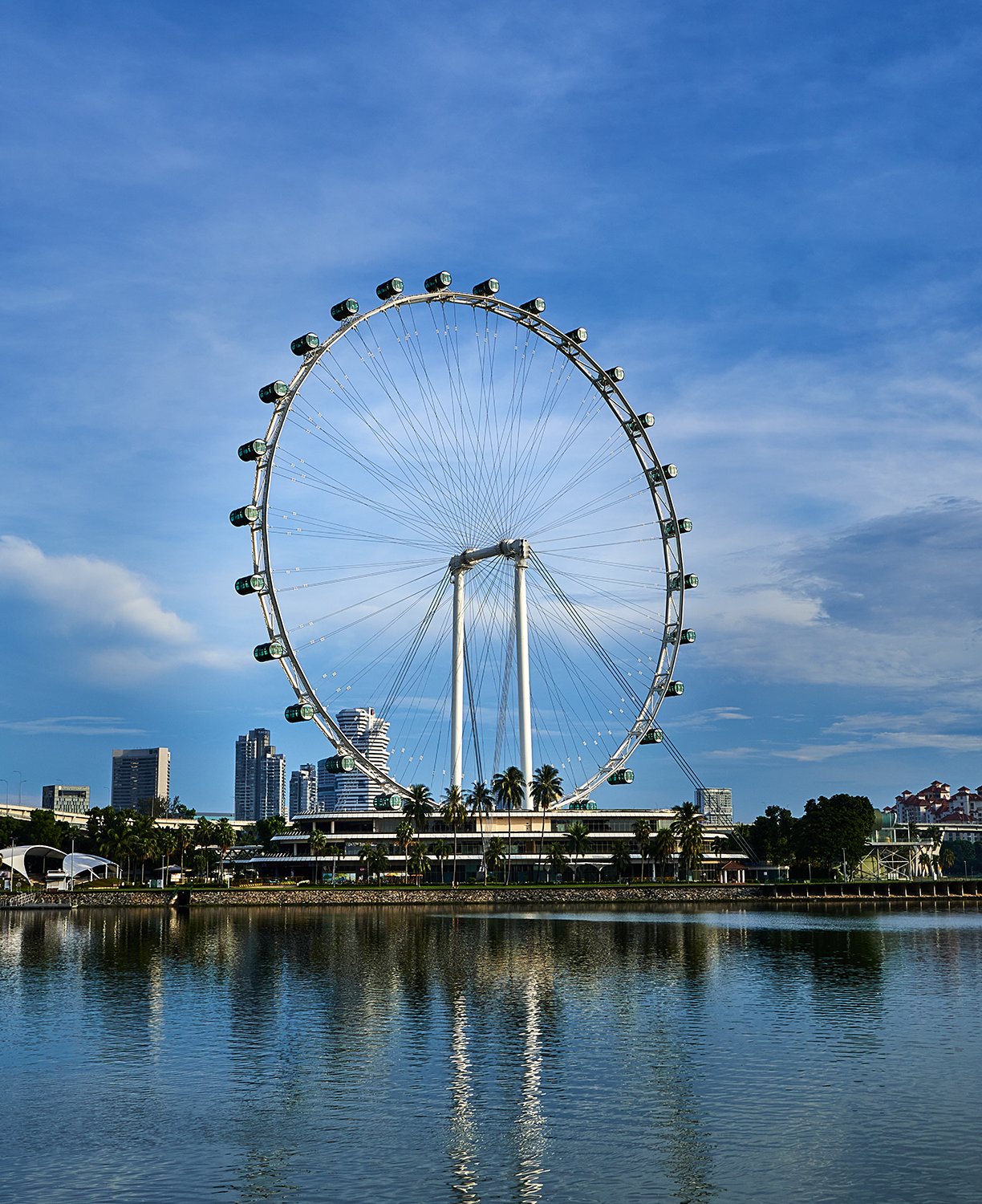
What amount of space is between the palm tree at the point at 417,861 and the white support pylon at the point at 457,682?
84.5ft

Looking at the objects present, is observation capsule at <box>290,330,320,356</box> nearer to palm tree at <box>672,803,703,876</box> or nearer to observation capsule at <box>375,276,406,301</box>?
observation capsule at <box>375,276,406,301</box>

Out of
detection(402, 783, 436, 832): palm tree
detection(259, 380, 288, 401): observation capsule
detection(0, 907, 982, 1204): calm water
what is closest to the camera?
detection(0, 907, 982, 1204): calm water

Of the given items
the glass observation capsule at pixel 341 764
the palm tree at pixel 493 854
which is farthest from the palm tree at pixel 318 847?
the glass observation capsule at pixel 341 764

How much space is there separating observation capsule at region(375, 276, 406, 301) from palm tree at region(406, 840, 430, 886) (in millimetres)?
88194

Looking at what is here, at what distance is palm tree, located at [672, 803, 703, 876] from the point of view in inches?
6781

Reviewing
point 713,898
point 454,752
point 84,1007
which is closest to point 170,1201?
point 84,1007

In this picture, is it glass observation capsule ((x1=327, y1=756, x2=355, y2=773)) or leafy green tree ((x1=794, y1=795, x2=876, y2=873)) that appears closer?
glass observation capsule ((x1=327, y1=756, x2=355, y2=773))

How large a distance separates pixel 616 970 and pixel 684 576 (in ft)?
241

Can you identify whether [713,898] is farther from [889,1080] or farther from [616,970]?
[889,1080]

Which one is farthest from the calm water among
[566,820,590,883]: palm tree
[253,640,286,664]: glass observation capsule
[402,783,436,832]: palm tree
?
[566,820,590,883]: palm tree

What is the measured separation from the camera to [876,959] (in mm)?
77312

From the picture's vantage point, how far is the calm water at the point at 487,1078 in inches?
1080

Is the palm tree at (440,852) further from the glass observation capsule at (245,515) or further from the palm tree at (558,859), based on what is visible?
the glass observation capsule at (245,515)

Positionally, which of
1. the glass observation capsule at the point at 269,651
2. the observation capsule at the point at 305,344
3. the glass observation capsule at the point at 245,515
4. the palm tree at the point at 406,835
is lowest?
the palm tree at the point at 406,835
